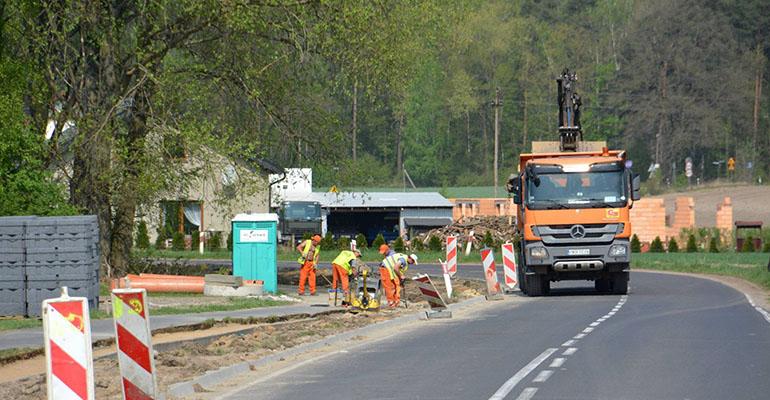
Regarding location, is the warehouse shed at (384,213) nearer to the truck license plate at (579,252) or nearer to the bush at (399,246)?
the bush at (399,246)

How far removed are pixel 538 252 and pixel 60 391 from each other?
921 inches

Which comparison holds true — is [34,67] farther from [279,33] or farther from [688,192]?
[688,192]

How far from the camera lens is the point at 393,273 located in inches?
1179

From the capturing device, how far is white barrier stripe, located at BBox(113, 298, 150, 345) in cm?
1303

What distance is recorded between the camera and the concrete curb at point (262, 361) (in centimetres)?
→ 1496

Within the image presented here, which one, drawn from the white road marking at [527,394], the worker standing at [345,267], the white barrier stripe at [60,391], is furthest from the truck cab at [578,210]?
the white barrier stripe at [60,391]

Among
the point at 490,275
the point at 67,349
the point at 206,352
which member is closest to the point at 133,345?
the point at 67,349

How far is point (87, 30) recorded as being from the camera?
33.1 metres

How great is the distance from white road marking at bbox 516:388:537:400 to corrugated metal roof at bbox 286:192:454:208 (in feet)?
215

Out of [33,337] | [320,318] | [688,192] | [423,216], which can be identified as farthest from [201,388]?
[688,192]

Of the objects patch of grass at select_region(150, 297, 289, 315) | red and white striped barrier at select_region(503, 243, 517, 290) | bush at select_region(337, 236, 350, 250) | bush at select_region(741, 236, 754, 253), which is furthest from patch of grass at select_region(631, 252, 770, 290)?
patch of grass at select_region(150, 297, 289, 315)

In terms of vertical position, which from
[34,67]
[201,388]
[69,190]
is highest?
[34,67]

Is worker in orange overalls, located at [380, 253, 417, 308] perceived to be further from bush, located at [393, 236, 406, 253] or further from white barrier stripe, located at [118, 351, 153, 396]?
bush, located at [393, 236, 406, 253]

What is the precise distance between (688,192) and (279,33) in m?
72.0
